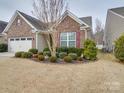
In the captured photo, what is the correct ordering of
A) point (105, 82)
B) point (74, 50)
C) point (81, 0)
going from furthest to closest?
point (81, 0) < point (74, 50) < point (105, 82)

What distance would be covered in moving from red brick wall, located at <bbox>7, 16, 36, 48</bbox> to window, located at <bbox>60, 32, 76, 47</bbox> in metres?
4.38

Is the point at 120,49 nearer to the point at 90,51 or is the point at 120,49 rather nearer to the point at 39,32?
the point at 90,51

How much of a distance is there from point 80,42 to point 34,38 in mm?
7046

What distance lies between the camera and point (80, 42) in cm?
2009

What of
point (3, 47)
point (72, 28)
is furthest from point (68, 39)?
point (3, 47)

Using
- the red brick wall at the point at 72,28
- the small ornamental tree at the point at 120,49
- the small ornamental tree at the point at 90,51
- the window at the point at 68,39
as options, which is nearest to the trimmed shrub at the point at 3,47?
the red brick wall at the point at 72,28

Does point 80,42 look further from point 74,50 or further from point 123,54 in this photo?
point 123,54

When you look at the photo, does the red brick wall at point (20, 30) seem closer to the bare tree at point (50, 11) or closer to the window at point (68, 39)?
the window at point (68, 39)

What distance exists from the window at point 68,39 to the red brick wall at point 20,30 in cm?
438

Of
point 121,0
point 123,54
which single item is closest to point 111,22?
point 121,0

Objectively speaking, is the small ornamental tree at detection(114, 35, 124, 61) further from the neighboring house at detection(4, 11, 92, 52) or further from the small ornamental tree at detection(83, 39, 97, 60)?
the neighboring house at detection(4, 11, 92, 52)

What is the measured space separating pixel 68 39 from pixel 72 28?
1631 millimetres

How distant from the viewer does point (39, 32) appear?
22.2 metres

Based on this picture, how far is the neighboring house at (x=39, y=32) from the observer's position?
→ 66.1 feet
